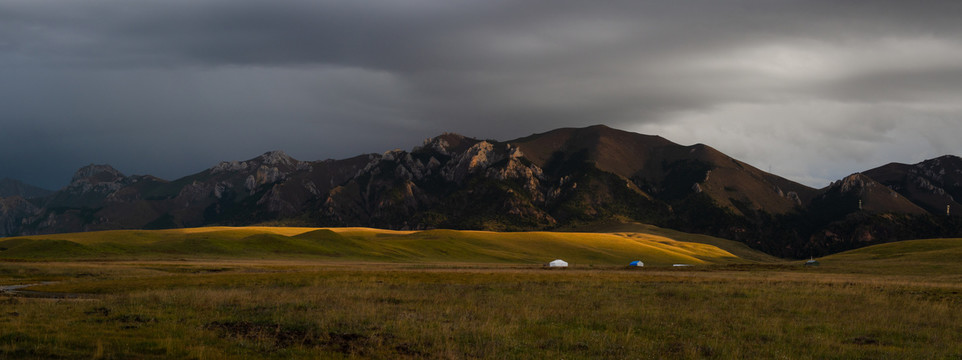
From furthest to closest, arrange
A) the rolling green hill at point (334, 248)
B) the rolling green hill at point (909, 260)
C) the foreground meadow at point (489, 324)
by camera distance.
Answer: the rolling green hill at point (334, 248) → the rolling green hill at point (909, 260) → the foreground meadow at point (489, 324)

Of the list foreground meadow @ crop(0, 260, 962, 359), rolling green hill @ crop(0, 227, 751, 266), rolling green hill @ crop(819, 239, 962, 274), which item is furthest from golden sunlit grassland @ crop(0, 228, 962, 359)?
rolling green hill @ crop(0, 227, 751, 266)

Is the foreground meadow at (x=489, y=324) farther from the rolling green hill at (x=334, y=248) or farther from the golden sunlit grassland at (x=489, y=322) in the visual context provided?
the rolling green hill at (x=334, y=248)

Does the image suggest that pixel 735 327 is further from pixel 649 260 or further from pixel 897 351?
pixel 649 260

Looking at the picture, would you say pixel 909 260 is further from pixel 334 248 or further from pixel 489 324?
pixel 334 248

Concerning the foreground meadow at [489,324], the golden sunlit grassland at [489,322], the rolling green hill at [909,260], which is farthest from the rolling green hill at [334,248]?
the foreground meadow at [489,324]

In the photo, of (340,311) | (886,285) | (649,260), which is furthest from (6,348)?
(649,260)

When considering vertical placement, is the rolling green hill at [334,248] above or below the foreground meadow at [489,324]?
below

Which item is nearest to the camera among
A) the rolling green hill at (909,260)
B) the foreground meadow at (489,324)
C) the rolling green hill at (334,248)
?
the foreground meadow at (489,324)

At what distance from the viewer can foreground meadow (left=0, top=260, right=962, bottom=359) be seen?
20312mm

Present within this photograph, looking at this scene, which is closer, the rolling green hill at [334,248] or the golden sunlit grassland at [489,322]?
the golden sunlit grassland at [489,322]

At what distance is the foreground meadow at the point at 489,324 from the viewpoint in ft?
66.6

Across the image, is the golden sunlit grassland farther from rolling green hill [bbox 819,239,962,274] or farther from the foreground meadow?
rolling green hill [bbox 819,239,962,274]

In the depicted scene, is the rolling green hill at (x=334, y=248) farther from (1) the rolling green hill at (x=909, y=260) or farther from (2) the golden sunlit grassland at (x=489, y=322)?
(2) the golden sunlit grassland at (x=489, y=322)

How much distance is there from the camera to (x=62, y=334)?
69.8ft
